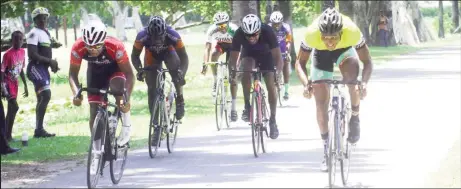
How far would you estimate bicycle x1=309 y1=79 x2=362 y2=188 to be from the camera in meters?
12.0

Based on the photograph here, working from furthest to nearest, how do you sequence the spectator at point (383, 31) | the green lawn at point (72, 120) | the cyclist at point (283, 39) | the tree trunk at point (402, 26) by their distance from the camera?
the tree trunk at point (402, 26)
the spectator at point (383, 31)
the cyclist at point (283, 39)
the green lawn at point (72, 120)

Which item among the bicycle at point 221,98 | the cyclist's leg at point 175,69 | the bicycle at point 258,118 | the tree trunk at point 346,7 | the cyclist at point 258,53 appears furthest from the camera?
the tree trunk at point 346,7

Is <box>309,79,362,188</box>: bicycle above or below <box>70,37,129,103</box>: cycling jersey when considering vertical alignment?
below

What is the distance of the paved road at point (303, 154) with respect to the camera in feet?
43.8

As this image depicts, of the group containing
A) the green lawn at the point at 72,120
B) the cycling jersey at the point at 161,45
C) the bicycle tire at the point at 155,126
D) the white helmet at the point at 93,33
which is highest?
the white helmet at the point at 93,33

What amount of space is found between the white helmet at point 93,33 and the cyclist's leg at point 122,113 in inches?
28.2

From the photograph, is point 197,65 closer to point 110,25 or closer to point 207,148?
point 207,148

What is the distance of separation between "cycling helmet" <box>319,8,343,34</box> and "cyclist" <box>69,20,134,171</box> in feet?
7.27

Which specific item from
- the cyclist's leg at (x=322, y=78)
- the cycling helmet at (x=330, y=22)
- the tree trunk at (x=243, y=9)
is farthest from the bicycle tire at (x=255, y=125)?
the tree trunk at (x=243, y=9)

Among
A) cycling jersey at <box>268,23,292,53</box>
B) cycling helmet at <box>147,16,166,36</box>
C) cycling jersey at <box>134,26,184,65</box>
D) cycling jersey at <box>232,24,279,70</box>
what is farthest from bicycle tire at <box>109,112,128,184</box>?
cycling jersey at <box>268,23,292,53</box>

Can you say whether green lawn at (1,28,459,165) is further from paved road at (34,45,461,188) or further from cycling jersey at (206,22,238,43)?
cycling jersey at (206,22,238,43)

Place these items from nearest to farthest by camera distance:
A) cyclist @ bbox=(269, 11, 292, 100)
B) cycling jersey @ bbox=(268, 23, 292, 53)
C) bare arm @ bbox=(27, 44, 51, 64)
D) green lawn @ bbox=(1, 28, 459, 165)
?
1. green lawn @ bbox=(1, 28, 459, 165)
2. bare arm @ bbox=(27, 44, 51, 64)
3. cyclist @ bbox=(269, 11, 292, 100)
4. cycling jersey @ bbox=(268, 23, 292, 53)

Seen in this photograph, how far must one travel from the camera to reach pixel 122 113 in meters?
13.3

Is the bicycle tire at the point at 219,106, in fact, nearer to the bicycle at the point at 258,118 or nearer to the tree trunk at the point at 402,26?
the bicycle at the point at 258,118
